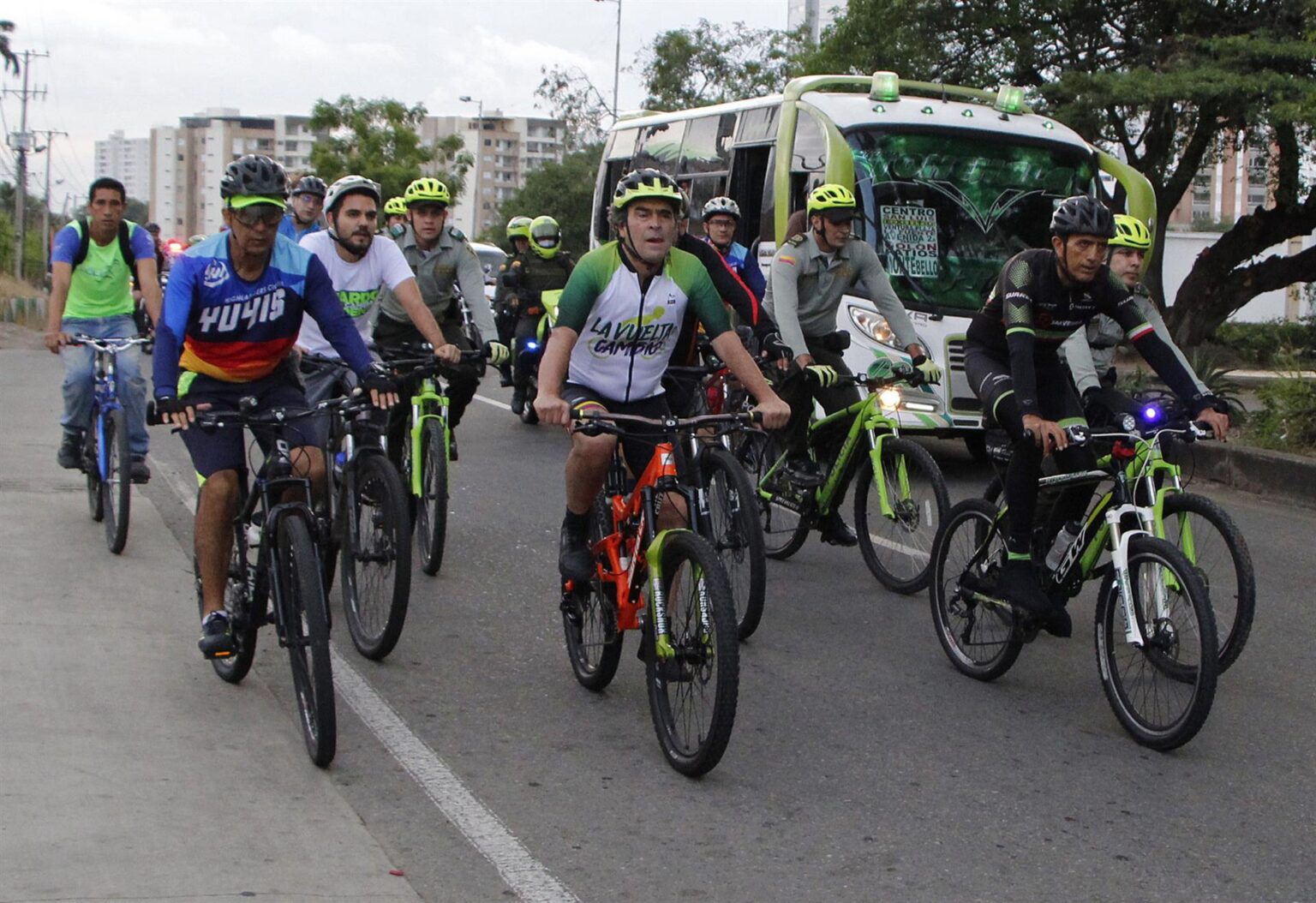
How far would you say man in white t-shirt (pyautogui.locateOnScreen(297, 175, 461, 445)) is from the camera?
7641 mm

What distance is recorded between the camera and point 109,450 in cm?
887

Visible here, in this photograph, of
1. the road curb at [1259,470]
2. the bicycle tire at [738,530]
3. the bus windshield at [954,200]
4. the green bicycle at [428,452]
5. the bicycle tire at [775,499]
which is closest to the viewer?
the bicycle tire at [738,530]

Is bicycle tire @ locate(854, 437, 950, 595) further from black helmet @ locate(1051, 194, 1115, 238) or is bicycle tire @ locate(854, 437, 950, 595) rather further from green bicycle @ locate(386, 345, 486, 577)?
green bicycle @ locate(386, 345, 486, 577)

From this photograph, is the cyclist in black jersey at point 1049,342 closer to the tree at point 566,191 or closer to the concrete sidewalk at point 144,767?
the concrete sidewalk at point 144,767

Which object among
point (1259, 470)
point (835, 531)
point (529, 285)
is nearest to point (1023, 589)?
point (835, 531)

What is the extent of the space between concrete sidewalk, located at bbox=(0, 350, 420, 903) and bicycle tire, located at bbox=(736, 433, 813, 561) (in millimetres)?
2966

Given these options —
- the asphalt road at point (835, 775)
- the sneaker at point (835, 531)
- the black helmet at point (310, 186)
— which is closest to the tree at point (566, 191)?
the black helmet at point (310, 186)

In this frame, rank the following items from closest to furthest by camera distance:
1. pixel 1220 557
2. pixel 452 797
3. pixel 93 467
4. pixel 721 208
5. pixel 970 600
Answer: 1. pixel 452 797
2. pixel 1220 557
3. pixel 970 600
4. pixel 93 467
5. pixel 721 208

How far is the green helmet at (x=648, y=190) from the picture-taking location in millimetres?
5719

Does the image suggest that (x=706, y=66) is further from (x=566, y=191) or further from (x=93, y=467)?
(x=93, y=467)

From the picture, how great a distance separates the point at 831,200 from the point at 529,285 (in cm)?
757

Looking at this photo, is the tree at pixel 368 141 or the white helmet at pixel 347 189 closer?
the white helmet at pixel 347 189

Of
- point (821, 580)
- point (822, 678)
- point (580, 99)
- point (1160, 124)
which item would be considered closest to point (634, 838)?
point (822, 678)

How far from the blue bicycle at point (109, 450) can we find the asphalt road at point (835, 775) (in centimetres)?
180
